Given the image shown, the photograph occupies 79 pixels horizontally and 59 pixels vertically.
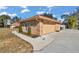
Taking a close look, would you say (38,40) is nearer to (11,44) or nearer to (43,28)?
(43,28)

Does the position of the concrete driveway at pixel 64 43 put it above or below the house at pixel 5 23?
below

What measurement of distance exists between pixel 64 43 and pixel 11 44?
52 centimetres

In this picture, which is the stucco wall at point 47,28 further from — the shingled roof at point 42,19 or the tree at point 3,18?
the tree at point 3,18

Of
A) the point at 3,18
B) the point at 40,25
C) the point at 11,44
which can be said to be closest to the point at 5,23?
the point at 3,18

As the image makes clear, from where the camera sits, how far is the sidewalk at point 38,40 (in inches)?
80.2

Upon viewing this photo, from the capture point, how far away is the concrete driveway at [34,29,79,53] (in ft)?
6.61

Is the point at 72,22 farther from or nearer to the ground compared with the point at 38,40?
farther from the ground

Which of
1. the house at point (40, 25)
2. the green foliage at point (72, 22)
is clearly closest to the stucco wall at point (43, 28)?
the house at point (40, 25)

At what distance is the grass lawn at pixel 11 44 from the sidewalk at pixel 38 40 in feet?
0.12

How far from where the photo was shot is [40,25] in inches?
82.0

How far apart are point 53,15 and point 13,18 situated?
39 centimetres

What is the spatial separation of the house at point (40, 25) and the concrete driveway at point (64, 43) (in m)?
0.07

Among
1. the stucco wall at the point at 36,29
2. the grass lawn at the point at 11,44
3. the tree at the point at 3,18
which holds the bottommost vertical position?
the grass lawn at the point at 11,44
